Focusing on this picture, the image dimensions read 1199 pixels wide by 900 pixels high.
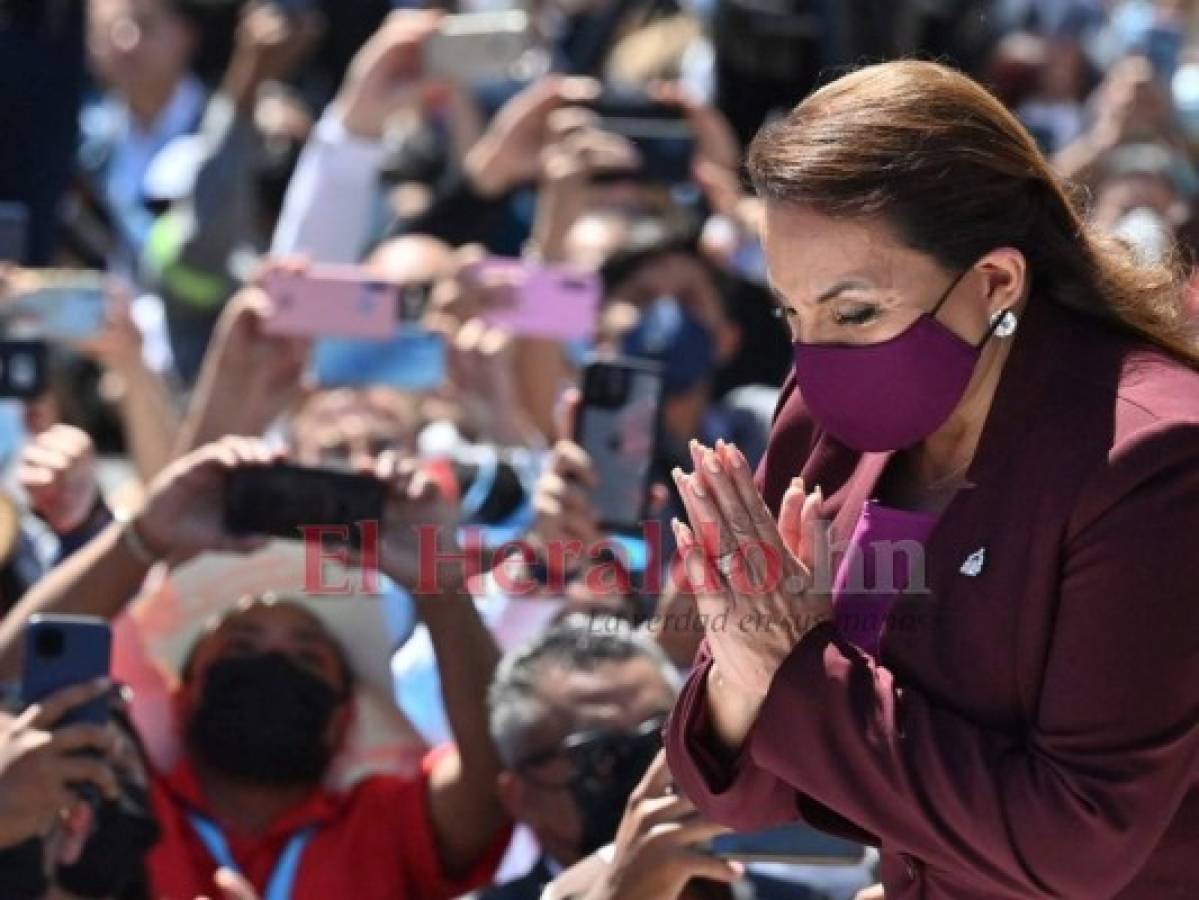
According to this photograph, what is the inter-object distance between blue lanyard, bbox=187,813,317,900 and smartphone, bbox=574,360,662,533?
70 cm

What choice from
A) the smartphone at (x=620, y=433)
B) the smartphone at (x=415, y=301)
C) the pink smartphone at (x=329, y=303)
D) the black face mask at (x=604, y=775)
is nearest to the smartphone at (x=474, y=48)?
the smartphone at (x=415, y=301)

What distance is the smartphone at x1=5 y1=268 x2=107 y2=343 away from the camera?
14.7 feet

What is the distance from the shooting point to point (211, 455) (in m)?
3.65

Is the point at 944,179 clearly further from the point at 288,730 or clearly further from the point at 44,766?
the point at 288,730

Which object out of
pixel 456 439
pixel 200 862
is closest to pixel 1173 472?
pixel 200 862

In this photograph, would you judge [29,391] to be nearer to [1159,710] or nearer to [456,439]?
[456,439]

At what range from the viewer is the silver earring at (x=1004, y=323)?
2.25 m

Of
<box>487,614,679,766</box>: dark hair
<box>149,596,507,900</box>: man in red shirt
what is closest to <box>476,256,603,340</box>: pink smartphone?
<box>149,596,507,900</box>: man in red shirt

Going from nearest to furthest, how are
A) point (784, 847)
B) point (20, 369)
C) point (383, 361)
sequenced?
1. point (784, 847)
2. point (20, 369)
3. point (383, 361)

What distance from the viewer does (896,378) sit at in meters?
2.21

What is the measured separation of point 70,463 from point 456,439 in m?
1.31

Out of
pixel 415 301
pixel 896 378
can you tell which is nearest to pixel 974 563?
pixel 896 378

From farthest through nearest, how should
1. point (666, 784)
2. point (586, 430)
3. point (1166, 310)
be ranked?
point (586, 430) → point (666, 784) → point (1166, 310)

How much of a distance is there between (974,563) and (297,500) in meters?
1.60
